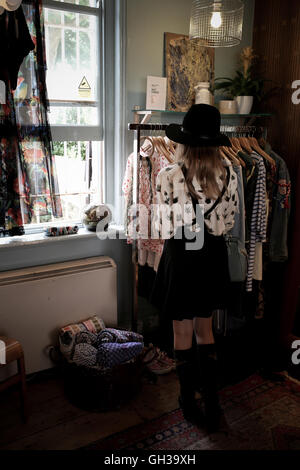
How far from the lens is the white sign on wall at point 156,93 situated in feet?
8.91

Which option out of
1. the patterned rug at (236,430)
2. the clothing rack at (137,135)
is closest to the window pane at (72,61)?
the clothing rack at (137,135)

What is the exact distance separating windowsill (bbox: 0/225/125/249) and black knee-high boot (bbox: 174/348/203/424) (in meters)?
0.92

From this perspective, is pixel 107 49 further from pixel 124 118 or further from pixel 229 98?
pixel 229 98

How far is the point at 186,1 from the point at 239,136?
3.12 feet

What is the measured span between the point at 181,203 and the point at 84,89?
1113 mm

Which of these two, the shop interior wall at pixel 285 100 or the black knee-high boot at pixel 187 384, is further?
the shop interior wall at pixel 285 100

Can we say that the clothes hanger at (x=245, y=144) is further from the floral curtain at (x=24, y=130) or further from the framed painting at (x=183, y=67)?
the floral curtain at (x=24, y=130)

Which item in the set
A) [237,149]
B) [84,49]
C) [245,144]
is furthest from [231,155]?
[84,49]

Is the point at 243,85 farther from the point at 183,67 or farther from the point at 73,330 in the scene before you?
the point at 73,330

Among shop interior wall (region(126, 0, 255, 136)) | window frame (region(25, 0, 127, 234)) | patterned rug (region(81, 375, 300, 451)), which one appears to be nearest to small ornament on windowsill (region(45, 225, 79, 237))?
window frame (region(25, 0, 127, 234))

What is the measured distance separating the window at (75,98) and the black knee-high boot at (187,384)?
1159 mm

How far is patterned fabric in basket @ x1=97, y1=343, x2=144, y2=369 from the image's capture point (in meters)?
→ 2.26

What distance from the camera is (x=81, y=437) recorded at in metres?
2.08
